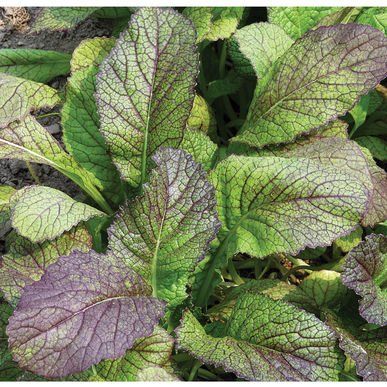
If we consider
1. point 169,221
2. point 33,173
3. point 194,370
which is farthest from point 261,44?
point 194,370

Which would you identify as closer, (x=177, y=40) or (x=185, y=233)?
(x=185, y=233)

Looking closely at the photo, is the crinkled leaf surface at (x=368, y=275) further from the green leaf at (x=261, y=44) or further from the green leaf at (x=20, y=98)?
the green leaf at (x=20, y=98)

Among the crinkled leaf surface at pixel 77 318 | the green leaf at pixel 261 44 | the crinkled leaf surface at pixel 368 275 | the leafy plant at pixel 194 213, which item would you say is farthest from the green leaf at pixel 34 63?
the crinkled leaf surface at pixel 368 275

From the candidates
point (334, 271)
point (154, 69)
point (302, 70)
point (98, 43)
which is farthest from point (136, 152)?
point (334, 271)

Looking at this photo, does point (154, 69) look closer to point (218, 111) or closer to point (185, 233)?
point (185, 233)

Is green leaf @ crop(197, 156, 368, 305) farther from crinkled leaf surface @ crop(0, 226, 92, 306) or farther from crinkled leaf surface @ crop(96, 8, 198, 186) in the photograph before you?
crinkled leaf surface @ crop(0, 226, 92, 306)

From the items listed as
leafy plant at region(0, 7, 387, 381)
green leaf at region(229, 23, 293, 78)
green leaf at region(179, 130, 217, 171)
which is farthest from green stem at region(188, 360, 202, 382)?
green leaf at region(229, 23, 293, 78)
